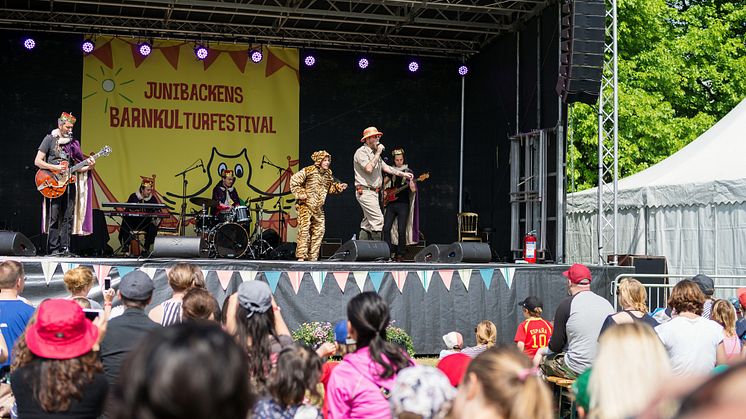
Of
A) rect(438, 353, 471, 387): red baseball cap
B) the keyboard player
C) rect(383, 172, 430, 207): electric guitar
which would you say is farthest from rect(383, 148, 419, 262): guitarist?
rect(438, 353, 471, 387): red baseball cap

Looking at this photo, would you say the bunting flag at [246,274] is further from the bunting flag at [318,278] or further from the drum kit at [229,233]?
the drum kit at [229,233]

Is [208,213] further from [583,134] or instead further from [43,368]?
[43,368]

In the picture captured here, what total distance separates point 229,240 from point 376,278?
11.1ft

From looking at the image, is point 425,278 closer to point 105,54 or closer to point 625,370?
point 625,370

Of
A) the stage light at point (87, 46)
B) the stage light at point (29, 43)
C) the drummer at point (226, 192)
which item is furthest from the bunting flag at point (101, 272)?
the stage light at point (29, 43)

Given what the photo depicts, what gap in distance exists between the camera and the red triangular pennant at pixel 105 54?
15.3 metres

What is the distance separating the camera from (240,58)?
15.9 m

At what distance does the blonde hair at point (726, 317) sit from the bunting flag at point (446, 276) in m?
4.90

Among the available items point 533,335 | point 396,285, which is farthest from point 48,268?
point 533,335

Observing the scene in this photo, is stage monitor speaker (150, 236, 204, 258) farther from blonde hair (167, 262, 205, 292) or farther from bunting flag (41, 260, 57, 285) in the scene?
blonde hair (167, 262, 205, 292)

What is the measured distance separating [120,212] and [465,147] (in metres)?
7.47

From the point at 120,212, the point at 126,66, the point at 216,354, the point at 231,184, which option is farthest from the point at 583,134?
the point at 216,354

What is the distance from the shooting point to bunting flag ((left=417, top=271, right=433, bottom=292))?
33.6ft

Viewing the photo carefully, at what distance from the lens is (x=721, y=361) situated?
Result: 16.7 feet
